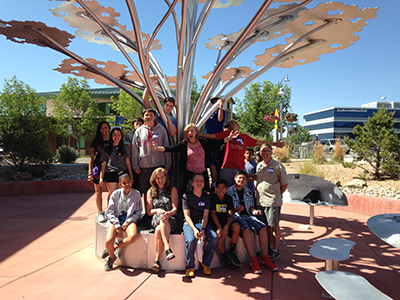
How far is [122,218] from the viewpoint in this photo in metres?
3.83

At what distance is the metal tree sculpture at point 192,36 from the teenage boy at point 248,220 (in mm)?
1507

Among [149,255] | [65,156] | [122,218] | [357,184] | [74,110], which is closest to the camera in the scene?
[149,255]

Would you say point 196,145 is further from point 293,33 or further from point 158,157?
point 293,33

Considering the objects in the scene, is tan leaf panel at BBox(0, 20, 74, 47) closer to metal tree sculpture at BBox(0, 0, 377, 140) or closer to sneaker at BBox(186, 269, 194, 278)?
metal tree sculpture at BBox(0, 0, 377, 140)

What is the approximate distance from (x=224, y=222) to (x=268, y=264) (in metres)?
0.76

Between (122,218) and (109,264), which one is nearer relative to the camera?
(109,264)

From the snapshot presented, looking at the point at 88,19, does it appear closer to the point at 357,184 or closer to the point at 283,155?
the point at 357,184

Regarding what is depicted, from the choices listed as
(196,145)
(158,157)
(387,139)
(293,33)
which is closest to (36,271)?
(158,157)

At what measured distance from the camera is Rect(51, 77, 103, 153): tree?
27.6 metres

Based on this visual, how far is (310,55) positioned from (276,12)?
1.90m

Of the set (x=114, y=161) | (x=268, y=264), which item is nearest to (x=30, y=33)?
(x=114, y=161)

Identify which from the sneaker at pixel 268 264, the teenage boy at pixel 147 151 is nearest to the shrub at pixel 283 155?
the teenage boy at pixel 147 151

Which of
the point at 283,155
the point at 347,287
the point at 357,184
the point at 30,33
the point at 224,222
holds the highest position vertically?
the point at 30,33

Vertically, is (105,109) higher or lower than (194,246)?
higher
